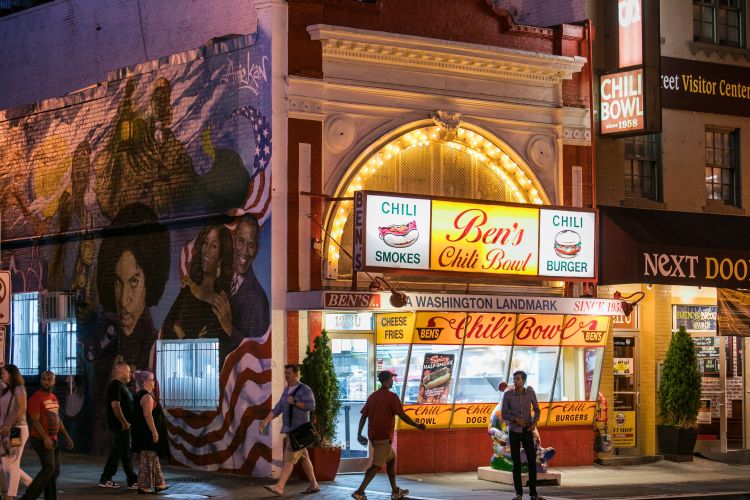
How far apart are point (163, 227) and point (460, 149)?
5501mm

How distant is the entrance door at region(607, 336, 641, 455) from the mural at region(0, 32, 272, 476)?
7.74m

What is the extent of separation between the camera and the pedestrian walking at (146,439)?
18.8 meters

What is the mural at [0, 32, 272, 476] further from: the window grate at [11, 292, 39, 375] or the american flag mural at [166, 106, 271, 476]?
the window grate at [11, 292, 39, 375]

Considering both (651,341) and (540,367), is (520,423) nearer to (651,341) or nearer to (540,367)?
(540,367)

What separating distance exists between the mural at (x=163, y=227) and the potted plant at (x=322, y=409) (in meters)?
0.77

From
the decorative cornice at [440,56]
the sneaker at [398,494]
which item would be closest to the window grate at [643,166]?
the decorative cornice at [440,56]

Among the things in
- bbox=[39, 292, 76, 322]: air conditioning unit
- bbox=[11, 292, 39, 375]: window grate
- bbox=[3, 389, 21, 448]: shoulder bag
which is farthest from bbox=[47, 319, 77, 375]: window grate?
bbox=[3, 389, 21, 448]: shoulder bag

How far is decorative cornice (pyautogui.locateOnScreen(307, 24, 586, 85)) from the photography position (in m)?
22.2

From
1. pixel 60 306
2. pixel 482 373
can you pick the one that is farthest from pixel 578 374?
pixel 60 306

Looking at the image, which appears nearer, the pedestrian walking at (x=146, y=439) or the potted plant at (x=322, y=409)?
the pedestrian walking at (x=146, y=439)

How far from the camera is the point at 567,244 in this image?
23.6m

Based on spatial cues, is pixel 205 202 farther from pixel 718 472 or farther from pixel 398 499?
pixel 718 472

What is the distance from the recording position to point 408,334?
22.3 meters

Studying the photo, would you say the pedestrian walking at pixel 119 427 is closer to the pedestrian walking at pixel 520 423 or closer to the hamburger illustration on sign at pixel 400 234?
the hamburger illustration on sign at pixel 400 234
